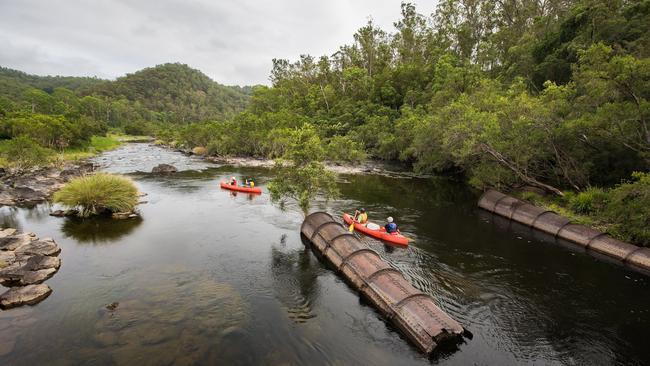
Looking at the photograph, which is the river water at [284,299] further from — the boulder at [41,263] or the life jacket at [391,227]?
the life jacket at [391,227]

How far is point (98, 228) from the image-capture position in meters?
26.8

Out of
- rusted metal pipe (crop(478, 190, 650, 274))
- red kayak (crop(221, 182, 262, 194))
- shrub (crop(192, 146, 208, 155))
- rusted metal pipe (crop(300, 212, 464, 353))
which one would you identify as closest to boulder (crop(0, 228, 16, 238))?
red kayak (crop(221, 182, 262, 194))

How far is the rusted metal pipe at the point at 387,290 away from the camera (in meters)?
13.4

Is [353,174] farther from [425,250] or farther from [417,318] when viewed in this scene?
[417,318]

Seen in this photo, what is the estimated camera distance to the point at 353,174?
188 feet

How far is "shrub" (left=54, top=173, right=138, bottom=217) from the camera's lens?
28.3m

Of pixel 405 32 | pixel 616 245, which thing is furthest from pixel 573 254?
pixel 405 32

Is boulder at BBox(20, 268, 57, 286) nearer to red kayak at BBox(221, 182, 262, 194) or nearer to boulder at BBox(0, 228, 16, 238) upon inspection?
boulder at BBox(0, 228, 16, 238)

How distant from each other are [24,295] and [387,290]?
56.3 ft

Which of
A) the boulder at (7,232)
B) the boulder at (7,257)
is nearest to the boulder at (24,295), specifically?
the boulder at (7,257)

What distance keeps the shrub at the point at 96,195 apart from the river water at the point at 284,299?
5.26 ft

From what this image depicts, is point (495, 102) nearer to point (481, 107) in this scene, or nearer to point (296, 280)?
point (481, 107)

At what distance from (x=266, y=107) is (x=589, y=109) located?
103 m

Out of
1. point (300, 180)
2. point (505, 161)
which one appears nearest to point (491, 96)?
point (505, 161)
